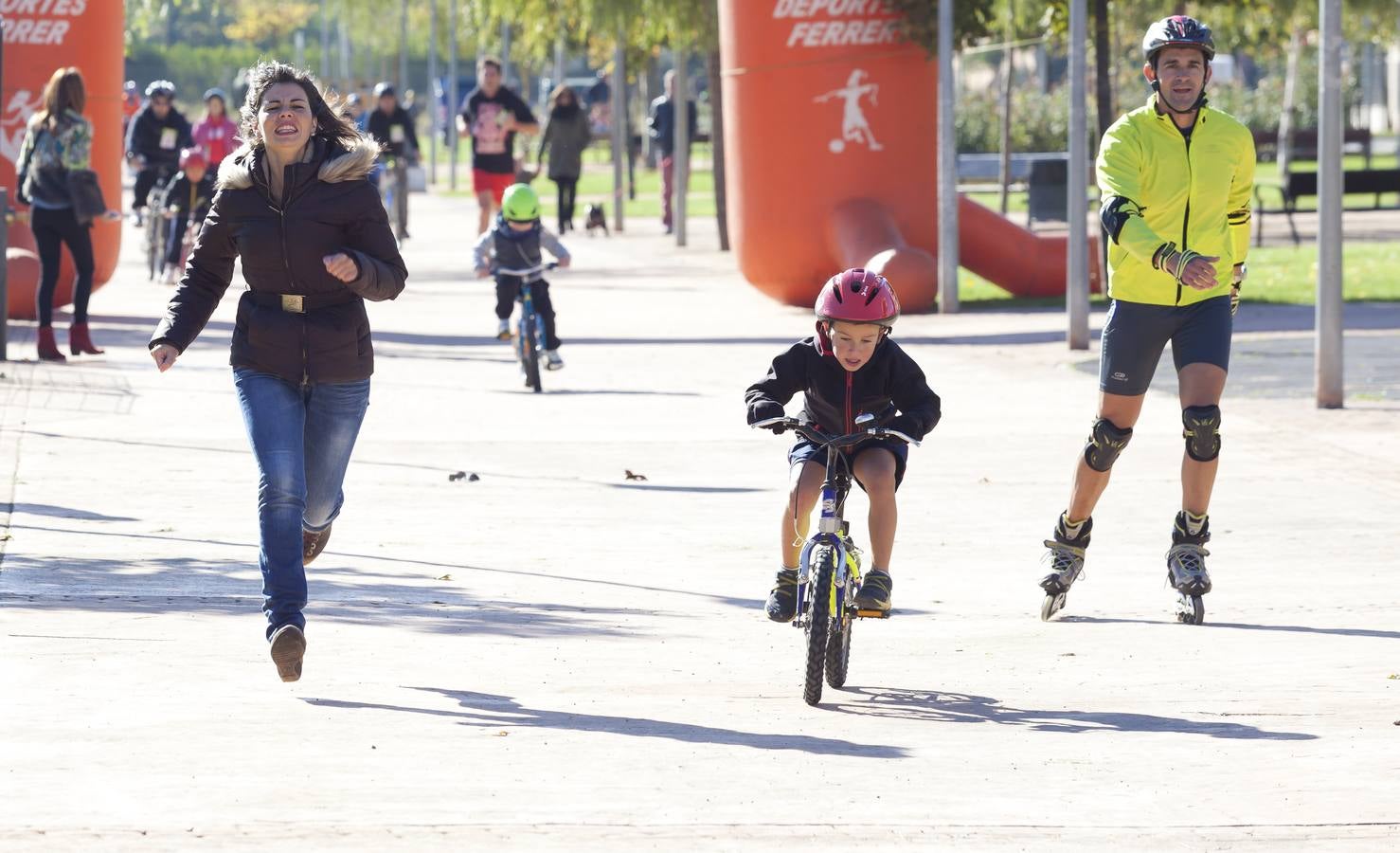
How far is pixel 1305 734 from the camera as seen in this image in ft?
21.1

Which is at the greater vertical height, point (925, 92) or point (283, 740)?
point (925, 92)

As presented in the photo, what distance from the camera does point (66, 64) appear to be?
2097cm

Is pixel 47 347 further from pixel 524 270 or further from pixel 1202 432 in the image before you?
pixel 1202 432

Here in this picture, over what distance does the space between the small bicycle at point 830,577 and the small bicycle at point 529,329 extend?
804 centimetres

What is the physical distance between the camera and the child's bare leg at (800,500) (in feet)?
23.5

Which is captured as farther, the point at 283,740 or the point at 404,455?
the point at 404,455

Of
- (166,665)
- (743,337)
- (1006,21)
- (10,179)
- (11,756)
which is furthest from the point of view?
(1006,21)

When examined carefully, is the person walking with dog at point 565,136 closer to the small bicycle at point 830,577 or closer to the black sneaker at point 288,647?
the small bicycle at point 830,577

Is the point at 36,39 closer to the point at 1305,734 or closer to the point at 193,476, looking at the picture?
the point at 193,476

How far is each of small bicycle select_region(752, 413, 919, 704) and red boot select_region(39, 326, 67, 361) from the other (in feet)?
34.8

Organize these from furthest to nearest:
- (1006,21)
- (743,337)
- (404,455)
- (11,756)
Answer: (1006,21) → (743,337) → (404,455) → (11,756)

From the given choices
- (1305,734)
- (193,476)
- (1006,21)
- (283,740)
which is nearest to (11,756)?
(283,740)

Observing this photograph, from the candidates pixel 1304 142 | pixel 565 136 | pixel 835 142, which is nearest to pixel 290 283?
pixel 835 142

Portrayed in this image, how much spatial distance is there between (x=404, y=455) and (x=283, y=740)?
20.2 ft
